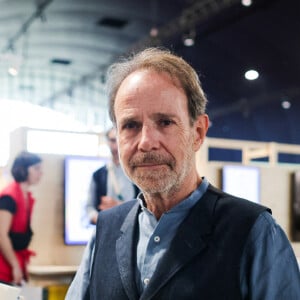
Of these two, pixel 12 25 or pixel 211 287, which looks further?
pixel 12 25

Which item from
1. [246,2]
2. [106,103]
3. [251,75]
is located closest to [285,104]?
[251,75]

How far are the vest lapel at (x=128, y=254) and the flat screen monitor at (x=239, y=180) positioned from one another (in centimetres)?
295

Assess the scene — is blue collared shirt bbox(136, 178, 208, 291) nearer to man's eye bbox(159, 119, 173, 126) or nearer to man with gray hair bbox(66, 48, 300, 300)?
man with gray hair bbox(66, 48, 300, 300)

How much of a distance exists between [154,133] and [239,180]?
10.4 ft

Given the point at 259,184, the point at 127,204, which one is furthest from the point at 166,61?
the point at 259,184

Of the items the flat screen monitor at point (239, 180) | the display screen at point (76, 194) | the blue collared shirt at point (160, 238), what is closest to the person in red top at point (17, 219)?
the display screen at point (76, 194)

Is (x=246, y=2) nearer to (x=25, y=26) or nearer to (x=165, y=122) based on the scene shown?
(x=25, y=26)

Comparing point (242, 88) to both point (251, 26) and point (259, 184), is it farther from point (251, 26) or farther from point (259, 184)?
point (259, 184)

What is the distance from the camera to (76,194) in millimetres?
3531

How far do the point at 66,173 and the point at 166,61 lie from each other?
254 centimetres

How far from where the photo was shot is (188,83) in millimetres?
1078

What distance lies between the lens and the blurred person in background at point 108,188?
3.39 m

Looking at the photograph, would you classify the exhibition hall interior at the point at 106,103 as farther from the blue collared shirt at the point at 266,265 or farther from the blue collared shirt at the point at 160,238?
the blue collared shirt at the point at 266,265

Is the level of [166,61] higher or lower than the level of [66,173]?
higher
